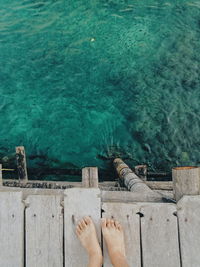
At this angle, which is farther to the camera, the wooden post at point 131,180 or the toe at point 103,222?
the wooden post at point 131,180

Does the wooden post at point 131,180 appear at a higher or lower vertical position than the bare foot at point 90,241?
higher

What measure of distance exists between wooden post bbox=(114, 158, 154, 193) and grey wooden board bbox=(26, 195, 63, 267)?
1.37m

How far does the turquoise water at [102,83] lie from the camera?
7160mm

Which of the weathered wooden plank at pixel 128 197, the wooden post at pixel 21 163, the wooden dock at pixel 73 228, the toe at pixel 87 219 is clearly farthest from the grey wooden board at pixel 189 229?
the wooden post at pixel 21 163

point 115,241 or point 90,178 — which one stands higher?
point 90,178

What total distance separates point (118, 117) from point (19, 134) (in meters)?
2.86

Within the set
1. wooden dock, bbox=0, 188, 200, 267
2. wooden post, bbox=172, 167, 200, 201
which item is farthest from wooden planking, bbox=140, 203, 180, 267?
wooden post, bbox=172, 167, 200, 201

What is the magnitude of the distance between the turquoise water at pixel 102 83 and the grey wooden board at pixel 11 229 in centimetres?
420

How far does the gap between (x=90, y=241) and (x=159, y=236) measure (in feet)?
2.15

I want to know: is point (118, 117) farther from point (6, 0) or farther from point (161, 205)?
point (6, 0)

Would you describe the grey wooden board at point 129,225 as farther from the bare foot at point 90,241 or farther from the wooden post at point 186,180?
the wooden post at point 186,180

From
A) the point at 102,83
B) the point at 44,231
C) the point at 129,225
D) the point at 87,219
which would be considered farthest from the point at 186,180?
the point at 102,83

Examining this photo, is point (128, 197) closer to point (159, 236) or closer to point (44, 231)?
point (159, 236)

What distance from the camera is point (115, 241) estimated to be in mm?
2434
